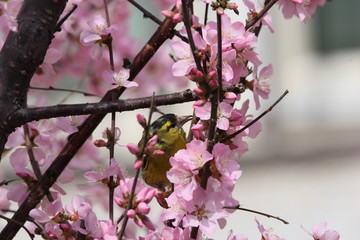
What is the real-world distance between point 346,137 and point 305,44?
780mm

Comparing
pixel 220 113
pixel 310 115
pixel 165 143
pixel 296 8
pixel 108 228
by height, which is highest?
pixel 310 115

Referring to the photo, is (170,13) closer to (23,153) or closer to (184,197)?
(184,197)

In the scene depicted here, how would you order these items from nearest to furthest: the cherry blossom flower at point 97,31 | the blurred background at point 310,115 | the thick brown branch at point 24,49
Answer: the thick brown branch at point 24,49 < the cherry blossom flower at point 97,31 < the blurred background at point 310,115

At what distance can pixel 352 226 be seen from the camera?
4.56 m

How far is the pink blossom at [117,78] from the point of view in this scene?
3.41ft

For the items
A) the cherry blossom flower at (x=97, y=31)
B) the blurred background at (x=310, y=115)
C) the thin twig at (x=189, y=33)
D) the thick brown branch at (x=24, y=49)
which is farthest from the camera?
the blurred background at (x=310, y=115)

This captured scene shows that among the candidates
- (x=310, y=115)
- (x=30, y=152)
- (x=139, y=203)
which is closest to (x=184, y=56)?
(x=139, y=203)

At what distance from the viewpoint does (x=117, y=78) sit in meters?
1.04

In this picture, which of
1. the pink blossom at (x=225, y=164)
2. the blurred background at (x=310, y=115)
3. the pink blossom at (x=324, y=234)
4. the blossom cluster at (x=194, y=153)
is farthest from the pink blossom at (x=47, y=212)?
the blurred background at (x=310, y=115)

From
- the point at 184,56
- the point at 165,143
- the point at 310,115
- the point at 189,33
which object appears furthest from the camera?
the point at 310,115

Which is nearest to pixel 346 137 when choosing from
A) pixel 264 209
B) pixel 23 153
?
pixel 264 209

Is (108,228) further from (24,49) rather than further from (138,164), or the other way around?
(24,49)

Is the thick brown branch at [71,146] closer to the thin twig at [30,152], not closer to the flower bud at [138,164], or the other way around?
the thin twig at [30,152]

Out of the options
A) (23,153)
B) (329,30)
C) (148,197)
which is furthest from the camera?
(329,30)
